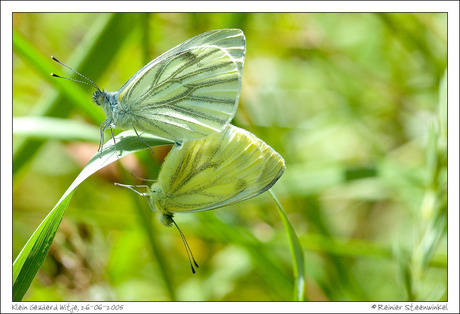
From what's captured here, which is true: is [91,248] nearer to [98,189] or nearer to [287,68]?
[98,189]

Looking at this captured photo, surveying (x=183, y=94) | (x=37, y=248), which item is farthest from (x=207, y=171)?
(x=37, y=248)

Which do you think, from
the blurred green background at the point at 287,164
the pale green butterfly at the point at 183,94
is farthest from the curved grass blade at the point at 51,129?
the pale green butterfly at the point at 183,94

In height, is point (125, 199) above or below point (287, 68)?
below

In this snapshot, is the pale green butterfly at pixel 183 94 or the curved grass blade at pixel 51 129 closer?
the pale green butterfly at pixel 183 94

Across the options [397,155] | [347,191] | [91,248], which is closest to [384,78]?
[397,155]

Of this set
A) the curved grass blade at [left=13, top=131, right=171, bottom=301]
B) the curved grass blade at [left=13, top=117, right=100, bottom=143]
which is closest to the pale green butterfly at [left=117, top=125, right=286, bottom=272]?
the curved grass blade at [left=13, top=131, right=171, bottom=301]

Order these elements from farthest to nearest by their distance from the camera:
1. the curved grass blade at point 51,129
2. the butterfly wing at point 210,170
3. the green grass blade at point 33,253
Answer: the curved grass blade at point 51,129, the butterfly wing at point 210,170, the green grass blade at point 33,253

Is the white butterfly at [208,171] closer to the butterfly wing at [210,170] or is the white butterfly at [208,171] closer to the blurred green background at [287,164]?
the butterfly wing at [210,170]

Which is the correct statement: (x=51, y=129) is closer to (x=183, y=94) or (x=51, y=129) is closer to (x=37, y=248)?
(x=183, y=94)
